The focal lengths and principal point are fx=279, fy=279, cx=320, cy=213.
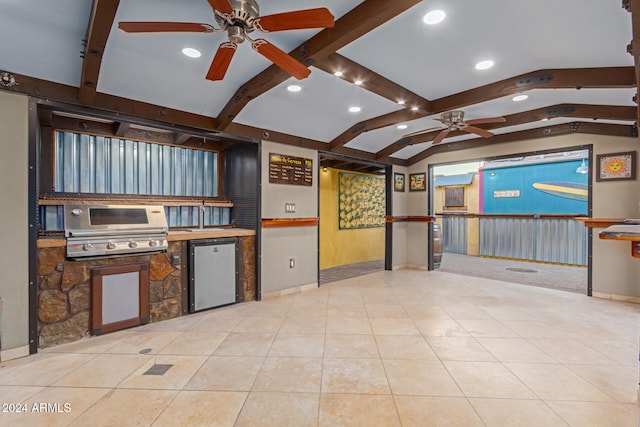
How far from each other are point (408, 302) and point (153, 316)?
3627mm

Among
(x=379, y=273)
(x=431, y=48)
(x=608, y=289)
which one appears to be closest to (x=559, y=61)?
(x=431, y=48)

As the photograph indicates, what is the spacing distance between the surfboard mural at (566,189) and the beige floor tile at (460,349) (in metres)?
7.01

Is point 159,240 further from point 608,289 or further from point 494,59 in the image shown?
point 608,289

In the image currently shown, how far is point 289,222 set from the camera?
15.9ft

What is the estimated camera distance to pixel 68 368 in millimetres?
2512

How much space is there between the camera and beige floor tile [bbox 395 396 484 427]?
6.07ft

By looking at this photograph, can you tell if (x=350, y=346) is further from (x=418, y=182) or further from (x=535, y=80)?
(x=418, y=182)

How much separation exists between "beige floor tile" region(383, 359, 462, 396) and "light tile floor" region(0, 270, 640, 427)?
0.03ft

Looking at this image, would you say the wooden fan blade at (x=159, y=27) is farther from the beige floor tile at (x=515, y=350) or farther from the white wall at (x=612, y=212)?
the white wall at (x=612, y=212)

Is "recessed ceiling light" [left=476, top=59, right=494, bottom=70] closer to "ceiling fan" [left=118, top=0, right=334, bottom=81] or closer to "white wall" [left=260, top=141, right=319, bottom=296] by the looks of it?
"ceiling fan" [left=118, top=0, right=334, bottom=81]

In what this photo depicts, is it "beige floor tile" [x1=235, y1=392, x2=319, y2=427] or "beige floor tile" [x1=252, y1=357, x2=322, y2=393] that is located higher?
"beige floor tile" [x1=235, y1=392, x2=319, y2=427]

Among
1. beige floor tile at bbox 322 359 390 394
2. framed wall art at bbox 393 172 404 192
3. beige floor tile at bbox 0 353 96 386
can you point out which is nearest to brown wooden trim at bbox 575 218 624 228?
framed wall art at bbox 393 172 404 192

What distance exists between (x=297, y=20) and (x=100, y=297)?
3.49 meters

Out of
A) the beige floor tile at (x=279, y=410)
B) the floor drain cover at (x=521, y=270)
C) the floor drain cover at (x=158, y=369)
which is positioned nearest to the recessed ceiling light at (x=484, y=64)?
the beige floor tile at (x=279, y=410)
